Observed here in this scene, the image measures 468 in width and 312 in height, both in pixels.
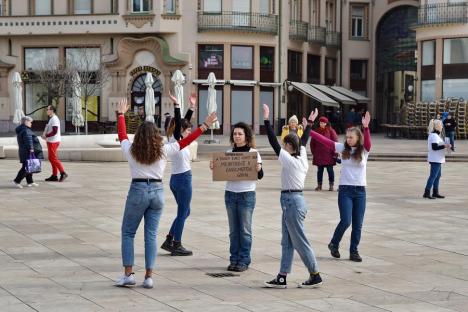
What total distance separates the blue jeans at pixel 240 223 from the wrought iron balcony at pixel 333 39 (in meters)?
47.3

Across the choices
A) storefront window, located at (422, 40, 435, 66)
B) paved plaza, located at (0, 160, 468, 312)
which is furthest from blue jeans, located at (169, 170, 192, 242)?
storefront window, located at (422, 40, 435, 66)

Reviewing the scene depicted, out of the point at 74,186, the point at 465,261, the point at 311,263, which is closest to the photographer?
the point at 311,263

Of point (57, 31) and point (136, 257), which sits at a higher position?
point (57, 31)

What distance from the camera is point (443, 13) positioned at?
49000 millimetres

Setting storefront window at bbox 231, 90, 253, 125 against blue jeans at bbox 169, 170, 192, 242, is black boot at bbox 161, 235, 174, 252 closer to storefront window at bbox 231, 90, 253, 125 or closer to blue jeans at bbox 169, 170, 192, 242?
blue jeans at bbox 169, 170, 192, 242

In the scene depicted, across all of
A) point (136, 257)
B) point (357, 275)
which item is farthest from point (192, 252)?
point (357, 275)

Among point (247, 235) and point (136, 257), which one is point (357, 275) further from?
point (136, 257)

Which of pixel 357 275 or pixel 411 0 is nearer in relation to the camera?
pixel 357 275

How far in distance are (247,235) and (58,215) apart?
553cm

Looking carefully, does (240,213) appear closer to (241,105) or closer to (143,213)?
(143,213)

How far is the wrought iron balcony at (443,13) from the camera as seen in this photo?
48.4 m

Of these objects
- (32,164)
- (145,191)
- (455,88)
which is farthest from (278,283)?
(455,88)

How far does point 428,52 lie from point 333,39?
875 centimetres

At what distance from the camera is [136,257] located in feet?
36.7
